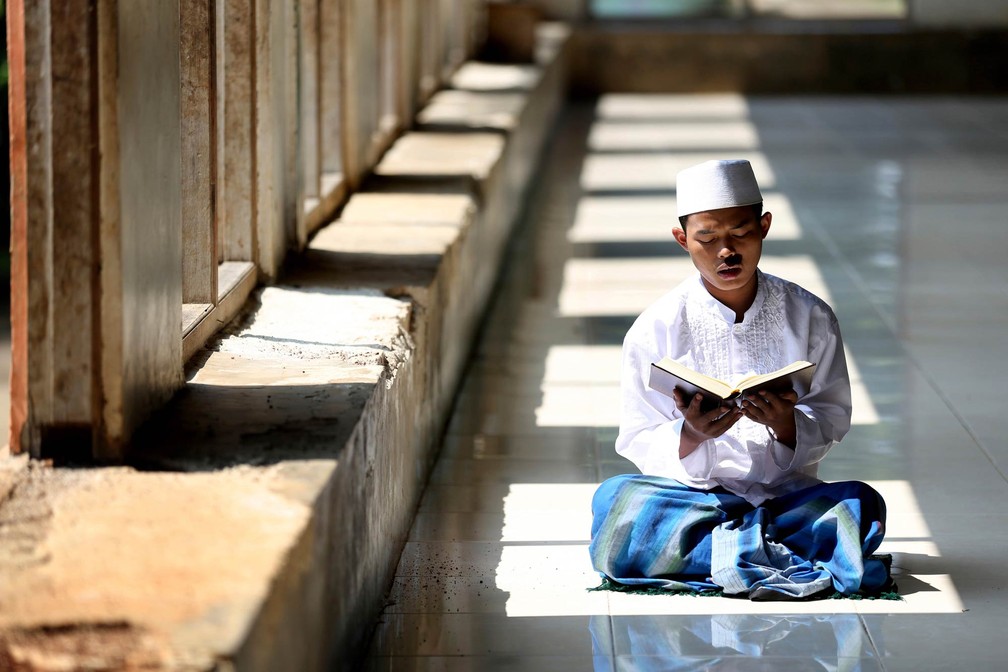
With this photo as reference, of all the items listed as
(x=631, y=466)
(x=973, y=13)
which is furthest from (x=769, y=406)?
(x=973, y=13)

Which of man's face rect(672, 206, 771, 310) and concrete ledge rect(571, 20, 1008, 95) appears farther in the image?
concrete ledge rect(571, 20, 1008, 95)

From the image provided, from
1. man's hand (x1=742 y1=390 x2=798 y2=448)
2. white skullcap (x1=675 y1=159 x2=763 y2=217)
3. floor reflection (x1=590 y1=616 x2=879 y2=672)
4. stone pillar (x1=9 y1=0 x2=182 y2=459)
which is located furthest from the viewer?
white skullcap (x1=675 y1=159 x2=763 y2=217)

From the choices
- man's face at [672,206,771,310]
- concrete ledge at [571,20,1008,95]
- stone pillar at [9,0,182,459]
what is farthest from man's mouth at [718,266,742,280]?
concrete ledge at [571,20,1008,95]

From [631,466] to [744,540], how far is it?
1.43 m

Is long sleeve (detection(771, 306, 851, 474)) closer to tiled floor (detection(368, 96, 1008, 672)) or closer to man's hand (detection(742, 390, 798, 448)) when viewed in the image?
man's hand (detection(742, 390, 798, 448))

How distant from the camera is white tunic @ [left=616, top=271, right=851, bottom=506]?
4.39 metres

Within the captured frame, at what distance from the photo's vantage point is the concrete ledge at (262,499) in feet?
8.78

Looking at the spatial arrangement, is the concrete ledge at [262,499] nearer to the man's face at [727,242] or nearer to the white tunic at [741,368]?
the white tunic at [741,368]

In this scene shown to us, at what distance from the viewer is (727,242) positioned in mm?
4289

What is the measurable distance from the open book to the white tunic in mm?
212

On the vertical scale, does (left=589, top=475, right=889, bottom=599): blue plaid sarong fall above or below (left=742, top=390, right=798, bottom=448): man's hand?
below

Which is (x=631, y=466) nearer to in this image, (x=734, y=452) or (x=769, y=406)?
(x=734, y=452)

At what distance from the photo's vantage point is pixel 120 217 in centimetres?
351

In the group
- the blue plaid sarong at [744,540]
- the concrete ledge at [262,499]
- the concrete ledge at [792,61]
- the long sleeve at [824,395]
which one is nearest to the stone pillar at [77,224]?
the concrete ledge at [262,499]
